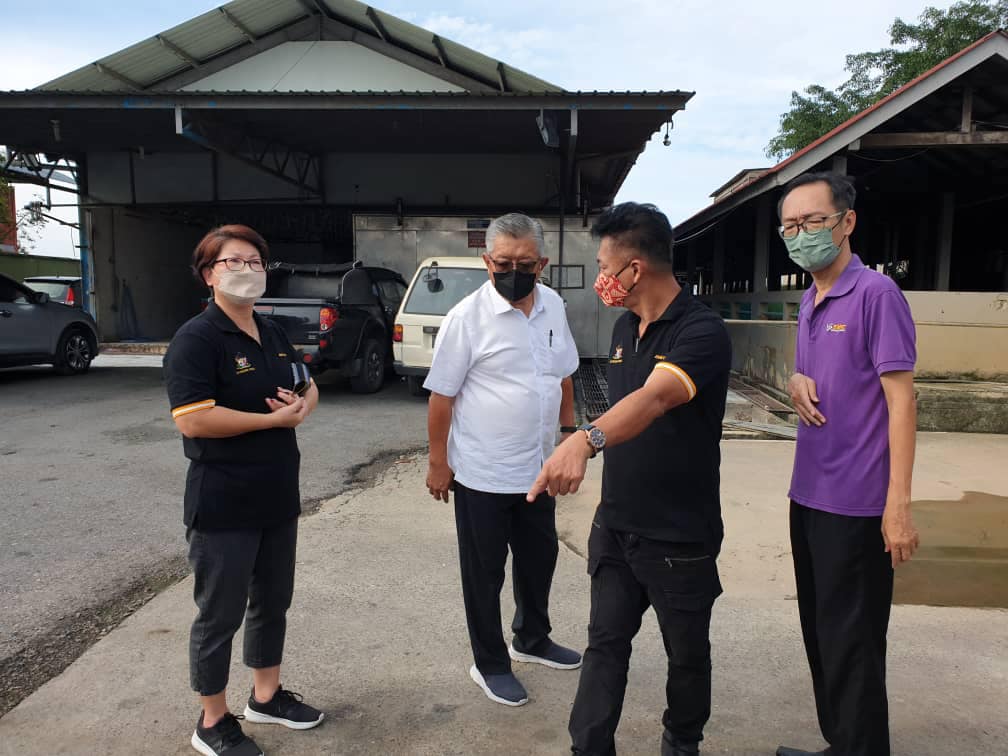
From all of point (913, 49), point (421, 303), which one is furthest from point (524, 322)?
point (913, 49)

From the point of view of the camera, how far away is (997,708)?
2664mm

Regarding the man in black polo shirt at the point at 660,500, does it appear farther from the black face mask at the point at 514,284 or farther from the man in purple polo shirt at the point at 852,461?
the black face mask at the point at 514,284

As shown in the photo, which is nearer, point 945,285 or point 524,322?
point 524,322

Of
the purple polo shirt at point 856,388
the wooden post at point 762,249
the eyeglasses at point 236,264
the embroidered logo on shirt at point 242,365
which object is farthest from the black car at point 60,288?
the purple polo shirt at point 856,388

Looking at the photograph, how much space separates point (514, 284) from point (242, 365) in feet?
3.39

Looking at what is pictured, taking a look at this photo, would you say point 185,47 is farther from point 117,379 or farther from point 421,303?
point 421,303

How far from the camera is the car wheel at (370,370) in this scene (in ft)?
32.6

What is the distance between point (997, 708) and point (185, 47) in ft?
53.9

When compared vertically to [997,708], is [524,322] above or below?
above

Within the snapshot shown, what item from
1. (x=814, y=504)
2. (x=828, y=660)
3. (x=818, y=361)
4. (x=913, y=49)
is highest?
(x=913, y=49)

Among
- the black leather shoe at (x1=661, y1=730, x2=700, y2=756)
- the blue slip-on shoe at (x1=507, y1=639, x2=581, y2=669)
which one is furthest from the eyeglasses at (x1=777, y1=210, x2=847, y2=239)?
the blue slip-on shoe at (x1=507, y1=639, x2=581, y2=669)

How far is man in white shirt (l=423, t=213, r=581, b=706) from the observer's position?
2734mm

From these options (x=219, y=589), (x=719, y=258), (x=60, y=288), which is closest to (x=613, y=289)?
(x=219, y=589)

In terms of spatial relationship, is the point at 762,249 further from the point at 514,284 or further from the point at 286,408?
the point at 286,408
